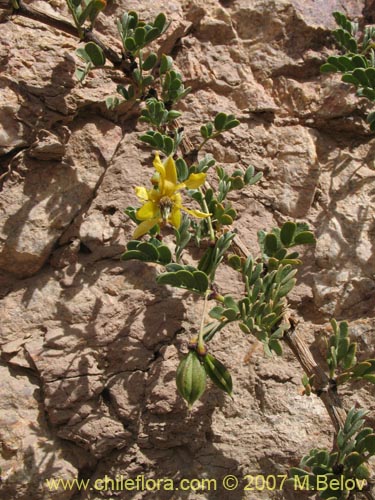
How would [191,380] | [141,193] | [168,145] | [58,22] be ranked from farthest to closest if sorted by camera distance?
[58,22] < [168,145] < [141,193] < [191,380]

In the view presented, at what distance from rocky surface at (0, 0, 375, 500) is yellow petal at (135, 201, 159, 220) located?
44 centimetres

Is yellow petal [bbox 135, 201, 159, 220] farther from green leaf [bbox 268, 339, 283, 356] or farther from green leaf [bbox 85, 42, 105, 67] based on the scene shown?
green leaf [bbox 85, 42, 105, 67]

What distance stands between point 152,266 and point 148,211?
17.8 inches

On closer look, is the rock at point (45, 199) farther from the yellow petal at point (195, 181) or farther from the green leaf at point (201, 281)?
the green leaf at point (201, 281)

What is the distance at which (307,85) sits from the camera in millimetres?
2471

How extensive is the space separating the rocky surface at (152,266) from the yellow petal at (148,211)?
0.44 m

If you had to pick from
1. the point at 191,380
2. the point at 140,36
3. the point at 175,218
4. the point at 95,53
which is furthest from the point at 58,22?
the point at 191,380

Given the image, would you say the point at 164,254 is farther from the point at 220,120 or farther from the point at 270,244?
the point at 220,120

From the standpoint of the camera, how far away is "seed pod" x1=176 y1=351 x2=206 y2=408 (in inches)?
56.5

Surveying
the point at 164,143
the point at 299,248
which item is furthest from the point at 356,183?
the point at 164,143

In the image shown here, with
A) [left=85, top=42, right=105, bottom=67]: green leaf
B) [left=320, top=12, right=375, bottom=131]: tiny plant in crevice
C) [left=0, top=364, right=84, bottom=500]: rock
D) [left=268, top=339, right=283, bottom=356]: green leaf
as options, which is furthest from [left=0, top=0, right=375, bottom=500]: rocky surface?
[left=268, top=339, right=283, bottom=356]: green leaf

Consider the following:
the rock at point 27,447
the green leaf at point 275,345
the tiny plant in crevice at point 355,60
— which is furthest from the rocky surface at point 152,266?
the green leaf at point 275,345

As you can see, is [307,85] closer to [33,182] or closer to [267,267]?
[267,267]

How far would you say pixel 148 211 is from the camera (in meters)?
1.63
